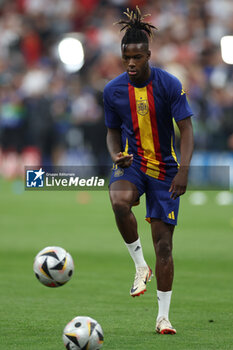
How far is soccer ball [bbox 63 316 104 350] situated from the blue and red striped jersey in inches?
68.7

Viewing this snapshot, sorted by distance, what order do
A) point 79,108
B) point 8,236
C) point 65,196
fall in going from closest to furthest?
point 8,236 < point 65,196 < point 79,108

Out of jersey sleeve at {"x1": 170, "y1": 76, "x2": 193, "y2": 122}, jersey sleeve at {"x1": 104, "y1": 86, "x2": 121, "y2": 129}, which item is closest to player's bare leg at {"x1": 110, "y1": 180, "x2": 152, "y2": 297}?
jersey sleeve at {"x1": 104, "y1": 86, "x2": 121, "y2": 129}

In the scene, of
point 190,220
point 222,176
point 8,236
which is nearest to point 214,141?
point 222,176

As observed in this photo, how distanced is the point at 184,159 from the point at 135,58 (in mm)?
910

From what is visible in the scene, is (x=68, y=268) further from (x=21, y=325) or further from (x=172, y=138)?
(x=172, y=138)

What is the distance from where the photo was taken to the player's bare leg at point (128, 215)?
7.01m

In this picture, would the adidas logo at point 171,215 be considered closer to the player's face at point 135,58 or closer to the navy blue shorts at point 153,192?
the navy blue shorts at point 153,192

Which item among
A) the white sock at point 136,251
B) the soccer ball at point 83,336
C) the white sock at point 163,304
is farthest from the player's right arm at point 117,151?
the soccer ball at point 83,336

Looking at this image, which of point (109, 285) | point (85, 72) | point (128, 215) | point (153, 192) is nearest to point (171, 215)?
point (153, 192)

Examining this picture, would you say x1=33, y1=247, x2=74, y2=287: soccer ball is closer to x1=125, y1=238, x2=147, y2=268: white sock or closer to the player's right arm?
x1=125, y1=238, x2=147, y2=268: white sock

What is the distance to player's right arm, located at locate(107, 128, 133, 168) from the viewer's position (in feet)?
22.6

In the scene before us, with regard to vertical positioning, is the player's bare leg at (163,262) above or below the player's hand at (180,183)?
below

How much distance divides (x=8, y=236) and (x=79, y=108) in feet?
36.6

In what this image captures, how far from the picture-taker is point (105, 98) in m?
7.21
